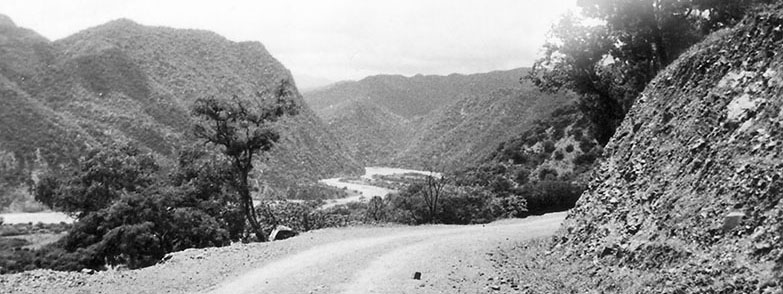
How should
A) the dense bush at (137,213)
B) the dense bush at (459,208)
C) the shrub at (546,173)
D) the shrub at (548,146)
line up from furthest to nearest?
the shrub at (548,146)
the shrub at (546,173)
the dense bush at (459,208)
the dense bush at (137,213)

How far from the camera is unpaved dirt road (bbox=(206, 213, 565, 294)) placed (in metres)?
13.0

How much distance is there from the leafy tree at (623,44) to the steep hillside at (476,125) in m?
78.7

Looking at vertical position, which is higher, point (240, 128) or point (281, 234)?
point (240, 128)

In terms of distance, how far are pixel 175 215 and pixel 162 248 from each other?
6.14 ft

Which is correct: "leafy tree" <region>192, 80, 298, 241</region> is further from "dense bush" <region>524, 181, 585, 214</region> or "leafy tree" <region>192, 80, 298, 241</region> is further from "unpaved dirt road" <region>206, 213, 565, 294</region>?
"dense bush" <region>524, 181, 585, 214</region>

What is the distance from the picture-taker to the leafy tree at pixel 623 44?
2191cm

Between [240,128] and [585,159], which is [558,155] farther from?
[240,128]

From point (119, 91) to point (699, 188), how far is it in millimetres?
94893

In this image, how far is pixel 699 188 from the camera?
9.95 meters

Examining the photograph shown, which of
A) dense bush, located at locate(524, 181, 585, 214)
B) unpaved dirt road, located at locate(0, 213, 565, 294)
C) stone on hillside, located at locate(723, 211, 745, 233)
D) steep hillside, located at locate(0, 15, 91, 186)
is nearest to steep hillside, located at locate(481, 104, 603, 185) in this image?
dense bush, located at locate(524, 181, 585, 214)

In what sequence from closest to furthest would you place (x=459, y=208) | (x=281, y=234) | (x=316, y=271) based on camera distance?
1. (x=316, y=271)
2. (x=281, y=234)
3. (x=459, y=208)

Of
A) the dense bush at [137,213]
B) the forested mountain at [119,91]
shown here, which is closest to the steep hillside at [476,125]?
the forested mountain at [119,91]

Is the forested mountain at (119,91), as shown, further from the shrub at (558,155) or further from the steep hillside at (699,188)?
the steep hillside at (699,188)

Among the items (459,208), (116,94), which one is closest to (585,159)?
(459,208)
